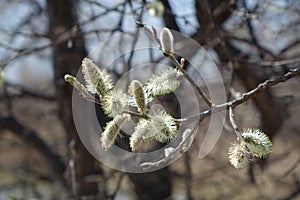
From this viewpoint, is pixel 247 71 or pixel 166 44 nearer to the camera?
pixel 166 44

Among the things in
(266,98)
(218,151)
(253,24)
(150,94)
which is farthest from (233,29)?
→ (150,94)

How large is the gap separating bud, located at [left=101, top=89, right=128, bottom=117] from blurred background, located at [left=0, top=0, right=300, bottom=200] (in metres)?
1.06

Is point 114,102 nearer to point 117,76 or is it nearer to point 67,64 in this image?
point 117,76

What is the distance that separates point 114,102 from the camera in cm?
76

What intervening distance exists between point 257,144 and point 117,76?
4.36ft

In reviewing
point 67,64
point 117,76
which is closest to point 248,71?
point 117,76

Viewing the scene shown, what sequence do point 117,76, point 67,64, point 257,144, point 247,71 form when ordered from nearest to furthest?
point 257,144 < point 117,76 < point 247,71 < point 67,64

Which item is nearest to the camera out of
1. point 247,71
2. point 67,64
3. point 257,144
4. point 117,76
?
point 257,144

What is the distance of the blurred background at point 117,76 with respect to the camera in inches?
82.1

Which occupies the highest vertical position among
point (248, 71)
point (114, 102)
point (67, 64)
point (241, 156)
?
point (114, 102)

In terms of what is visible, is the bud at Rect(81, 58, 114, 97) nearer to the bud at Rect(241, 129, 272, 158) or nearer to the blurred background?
the bud at Rect(241, 129, 272, 158)

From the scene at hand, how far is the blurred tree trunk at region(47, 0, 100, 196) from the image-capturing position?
8.23 ft

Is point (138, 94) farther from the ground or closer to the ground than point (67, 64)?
farther from the ground

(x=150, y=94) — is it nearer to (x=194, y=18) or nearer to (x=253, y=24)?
(x=194, y=18)
